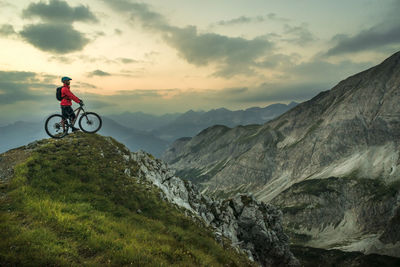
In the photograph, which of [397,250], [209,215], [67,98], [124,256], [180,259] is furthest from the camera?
[397,250]

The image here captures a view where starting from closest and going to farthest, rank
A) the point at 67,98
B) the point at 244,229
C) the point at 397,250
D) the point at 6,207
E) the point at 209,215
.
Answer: the point at 6,207
the point at 67,98
the point at 209,215
the point at 244,229
the point at 397,250

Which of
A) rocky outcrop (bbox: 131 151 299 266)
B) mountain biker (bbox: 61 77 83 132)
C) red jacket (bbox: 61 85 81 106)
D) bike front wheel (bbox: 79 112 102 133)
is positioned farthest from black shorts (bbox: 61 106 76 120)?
rocky outcrop (bbox: 131 151 299 266)

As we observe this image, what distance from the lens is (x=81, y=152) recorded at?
24.5m

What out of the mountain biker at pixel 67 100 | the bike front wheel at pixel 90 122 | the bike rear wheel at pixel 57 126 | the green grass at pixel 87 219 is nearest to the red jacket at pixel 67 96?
the mountain biker at pixel 67 100

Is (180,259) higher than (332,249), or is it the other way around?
(180,259)

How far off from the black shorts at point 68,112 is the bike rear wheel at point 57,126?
14.9 inches

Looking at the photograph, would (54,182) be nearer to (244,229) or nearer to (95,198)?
(95,198)

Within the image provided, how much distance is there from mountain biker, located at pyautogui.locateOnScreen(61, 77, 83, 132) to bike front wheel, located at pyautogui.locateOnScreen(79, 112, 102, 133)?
4.66ft

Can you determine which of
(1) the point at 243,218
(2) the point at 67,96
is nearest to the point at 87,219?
(2) the point at 67,96

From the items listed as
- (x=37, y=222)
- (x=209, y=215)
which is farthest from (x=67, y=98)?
(x=209, y=215)

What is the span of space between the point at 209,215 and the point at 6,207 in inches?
1148

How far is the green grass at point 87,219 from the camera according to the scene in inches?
435

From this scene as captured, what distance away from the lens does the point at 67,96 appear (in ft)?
78.8

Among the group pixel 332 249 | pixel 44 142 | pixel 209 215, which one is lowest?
pixel 332 249
